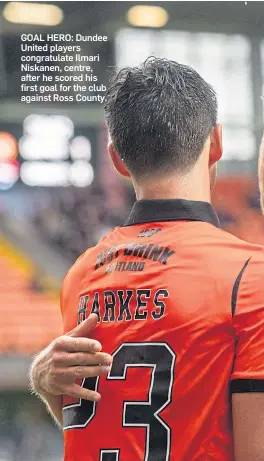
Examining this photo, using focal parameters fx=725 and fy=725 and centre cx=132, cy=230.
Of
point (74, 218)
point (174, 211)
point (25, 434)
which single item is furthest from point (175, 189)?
point (25, 434)

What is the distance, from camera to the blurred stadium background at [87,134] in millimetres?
2045

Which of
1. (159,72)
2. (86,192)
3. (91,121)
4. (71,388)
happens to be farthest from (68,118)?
(71,388)

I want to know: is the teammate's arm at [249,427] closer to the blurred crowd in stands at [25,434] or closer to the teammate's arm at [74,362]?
the teammate's arm at [74,362]

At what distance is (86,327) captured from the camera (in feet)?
2.90

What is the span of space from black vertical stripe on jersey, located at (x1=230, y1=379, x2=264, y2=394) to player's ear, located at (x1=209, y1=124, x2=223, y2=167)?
0.32m

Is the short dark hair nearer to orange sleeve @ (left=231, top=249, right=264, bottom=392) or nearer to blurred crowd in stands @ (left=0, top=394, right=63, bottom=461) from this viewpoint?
orange sleeve @ (left=231, top=249, right=264, bottom=392)

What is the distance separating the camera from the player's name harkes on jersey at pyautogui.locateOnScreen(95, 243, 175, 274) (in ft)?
2.90

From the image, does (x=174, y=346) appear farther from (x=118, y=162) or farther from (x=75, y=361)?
(x=118, y=162)

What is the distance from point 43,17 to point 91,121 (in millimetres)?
320

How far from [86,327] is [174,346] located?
0.12 meters

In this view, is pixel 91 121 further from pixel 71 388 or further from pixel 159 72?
pixel 71 388

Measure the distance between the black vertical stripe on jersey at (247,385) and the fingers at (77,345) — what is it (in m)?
0.16

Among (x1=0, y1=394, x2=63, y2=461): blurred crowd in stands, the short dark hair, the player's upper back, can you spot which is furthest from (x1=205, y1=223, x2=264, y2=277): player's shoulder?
(x1=0, y1=394, x2=63, y2=461): blurred crowd in stands

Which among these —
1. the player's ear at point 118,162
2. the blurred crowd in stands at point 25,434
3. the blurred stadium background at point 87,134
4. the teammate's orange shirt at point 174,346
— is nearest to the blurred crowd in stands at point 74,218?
the blurred stadium background at point 87,134
